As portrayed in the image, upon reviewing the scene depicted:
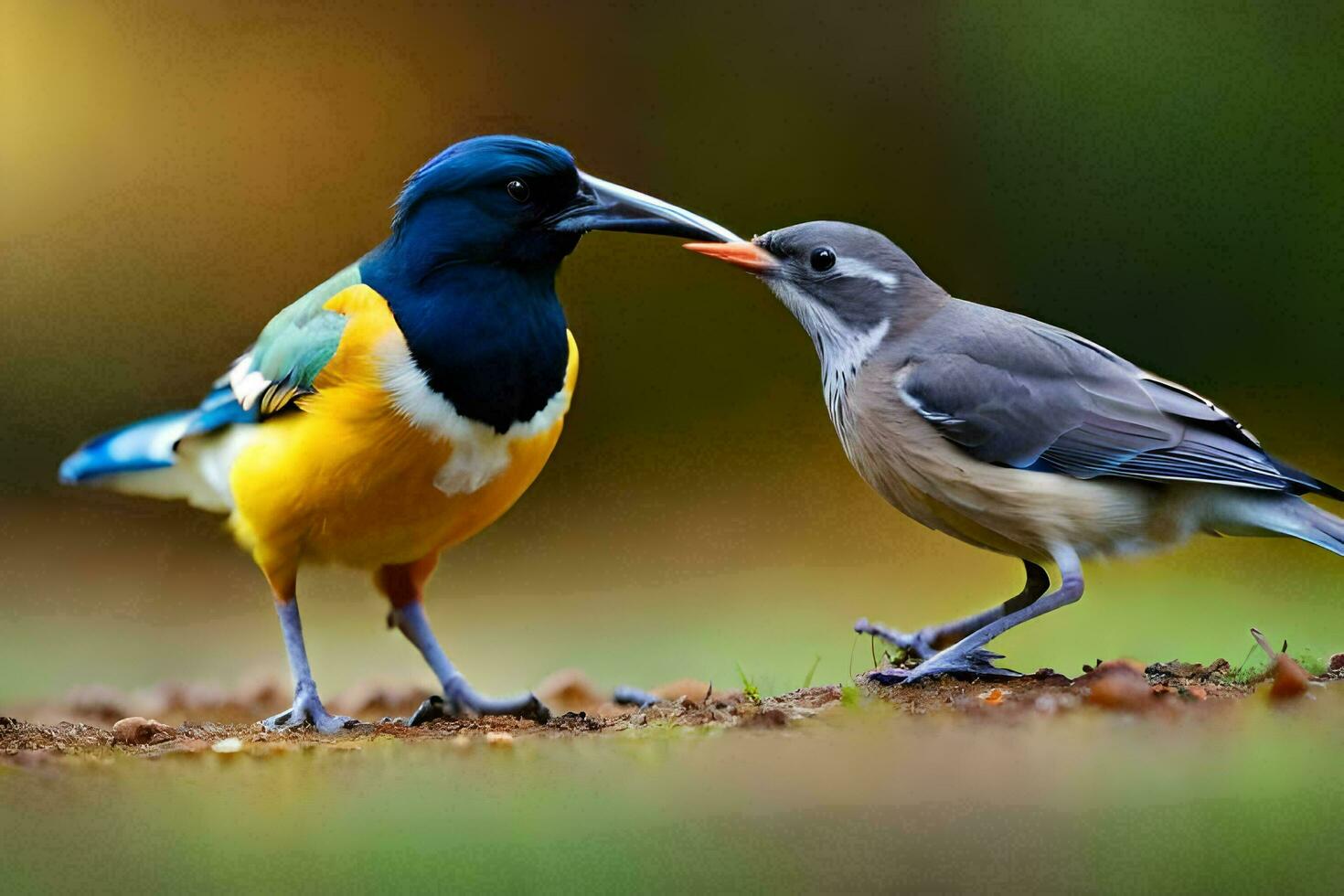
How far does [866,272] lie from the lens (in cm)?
518

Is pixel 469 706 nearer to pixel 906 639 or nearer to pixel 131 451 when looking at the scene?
pixel 906 639

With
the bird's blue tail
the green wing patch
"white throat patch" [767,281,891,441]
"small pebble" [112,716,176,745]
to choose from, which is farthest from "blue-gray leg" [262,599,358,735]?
"white throat patch" [767,281,891,441]

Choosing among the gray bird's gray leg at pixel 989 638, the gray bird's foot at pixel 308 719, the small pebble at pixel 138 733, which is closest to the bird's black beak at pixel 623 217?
the gray bird's gray leg at pixel 989 638

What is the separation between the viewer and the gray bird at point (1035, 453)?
4746 mm

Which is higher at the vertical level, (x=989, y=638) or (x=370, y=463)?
(x=370, y=463)

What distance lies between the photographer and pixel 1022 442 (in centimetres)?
481

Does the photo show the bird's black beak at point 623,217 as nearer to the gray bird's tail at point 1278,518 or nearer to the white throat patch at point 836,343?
the white throat patch at point 836,343

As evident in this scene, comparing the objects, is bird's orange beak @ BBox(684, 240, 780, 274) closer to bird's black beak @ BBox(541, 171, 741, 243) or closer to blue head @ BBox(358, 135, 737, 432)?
bird's black beak @ BBox(541, 171, 741, 243)

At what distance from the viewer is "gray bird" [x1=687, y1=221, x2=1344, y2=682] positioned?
4.75m

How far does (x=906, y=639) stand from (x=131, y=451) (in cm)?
291

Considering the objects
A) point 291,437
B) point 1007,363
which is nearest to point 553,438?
point 291,437

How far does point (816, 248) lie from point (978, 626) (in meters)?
1.32

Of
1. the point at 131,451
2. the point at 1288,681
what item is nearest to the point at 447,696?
the point at 131,451

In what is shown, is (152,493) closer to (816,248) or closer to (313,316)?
(313,316)
